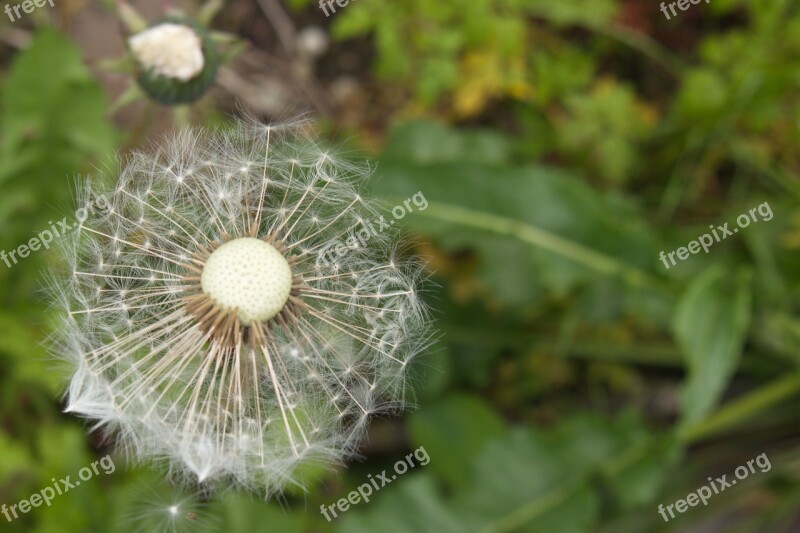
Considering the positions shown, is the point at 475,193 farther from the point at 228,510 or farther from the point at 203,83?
the point at 228,510

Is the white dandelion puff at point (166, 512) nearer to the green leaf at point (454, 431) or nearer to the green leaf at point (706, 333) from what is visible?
the green leaf at point (454, 431)

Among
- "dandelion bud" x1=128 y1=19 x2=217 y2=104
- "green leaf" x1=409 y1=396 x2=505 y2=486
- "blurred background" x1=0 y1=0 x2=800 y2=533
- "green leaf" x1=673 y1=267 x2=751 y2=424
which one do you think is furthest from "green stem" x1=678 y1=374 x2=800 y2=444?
"dandelion bud" x1=128 y1=19 x2=217 y2=104

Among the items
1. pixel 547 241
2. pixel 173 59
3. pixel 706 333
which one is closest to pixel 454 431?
pixel 547 241

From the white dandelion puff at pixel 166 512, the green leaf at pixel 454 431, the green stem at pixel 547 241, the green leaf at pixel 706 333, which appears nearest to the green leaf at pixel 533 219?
the green stem at pixel 547 241

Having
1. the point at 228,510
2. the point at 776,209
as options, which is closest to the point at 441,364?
the point at 228,510

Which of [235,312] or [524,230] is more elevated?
[235,312]

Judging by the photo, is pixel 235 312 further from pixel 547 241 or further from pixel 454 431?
pixel 454 431

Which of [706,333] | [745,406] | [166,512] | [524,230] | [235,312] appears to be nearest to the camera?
[235,312]
